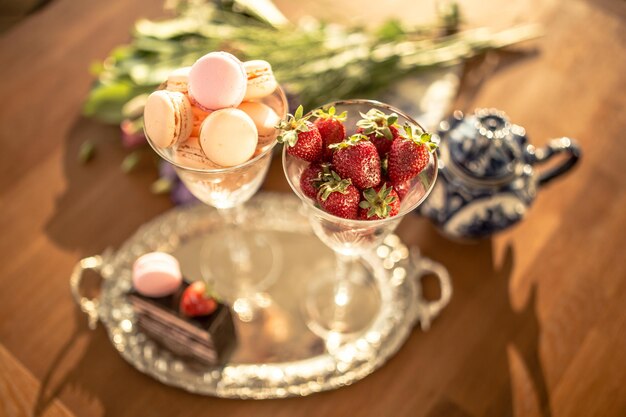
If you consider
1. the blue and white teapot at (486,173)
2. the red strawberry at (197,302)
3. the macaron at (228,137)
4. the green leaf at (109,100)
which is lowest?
the red strawberry at (197,302)

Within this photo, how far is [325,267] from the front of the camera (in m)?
1.16

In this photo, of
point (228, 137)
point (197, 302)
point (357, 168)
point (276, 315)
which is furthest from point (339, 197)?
point (276, 315)

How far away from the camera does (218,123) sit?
Answer: 79cm

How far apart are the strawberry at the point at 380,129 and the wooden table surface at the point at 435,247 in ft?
1.29

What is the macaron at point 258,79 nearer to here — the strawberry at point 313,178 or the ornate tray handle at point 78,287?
the strawberry at point 313,178

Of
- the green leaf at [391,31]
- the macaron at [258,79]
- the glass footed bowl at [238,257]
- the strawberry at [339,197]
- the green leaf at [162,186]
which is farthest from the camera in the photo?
the green leaf at [391,31]

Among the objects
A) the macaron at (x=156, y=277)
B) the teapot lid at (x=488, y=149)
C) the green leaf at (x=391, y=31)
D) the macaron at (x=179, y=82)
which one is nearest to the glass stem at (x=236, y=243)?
the macaron at (x=156, y=277)

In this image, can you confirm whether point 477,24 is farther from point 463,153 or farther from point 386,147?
point 386,147

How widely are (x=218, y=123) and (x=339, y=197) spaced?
0.66 feet

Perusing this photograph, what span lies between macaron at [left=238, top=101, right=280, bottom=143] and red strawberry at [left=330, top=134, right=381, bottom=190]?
14cm

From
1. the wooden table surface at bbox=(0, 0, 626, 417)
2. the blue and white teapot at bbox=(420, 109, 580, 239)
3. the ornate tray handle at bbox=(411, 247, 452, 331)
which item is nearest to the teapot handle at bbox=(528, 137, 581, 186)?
the blue and white teapot at bbox=(420, 109, 580, 239)

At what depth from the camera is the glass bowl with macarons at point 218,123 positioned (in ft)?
2.58

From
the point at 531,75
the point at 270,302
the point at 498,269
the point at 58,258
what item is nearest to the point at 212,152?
the point at 270,302

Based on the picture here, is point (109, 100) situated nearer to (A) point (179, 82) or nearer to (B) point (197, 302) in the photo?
(A) point (179, 82)
